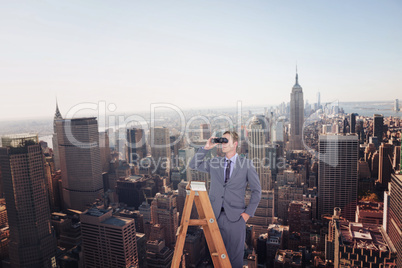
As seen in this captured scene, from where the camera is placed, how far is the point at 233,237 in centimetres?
201

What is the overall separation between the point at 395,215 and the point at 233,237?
1080 cm

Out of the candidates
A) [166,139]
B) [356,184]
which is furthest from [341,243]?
[166,139]

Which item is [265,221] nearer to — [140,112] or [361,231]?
[361,231]

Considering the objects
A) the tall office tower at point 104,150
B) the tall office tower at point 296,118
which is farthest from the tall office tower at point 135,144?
the tall office tower at point 296,118

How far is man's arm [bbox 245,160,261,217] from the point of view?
6.34 ft

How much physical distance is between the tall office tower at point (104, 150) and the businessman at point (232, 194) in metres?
18.7

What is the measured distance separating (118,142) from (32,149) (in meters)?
9.05

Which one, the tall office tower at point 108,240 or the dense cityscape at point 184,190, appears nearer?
the tall office tower at point 108,240

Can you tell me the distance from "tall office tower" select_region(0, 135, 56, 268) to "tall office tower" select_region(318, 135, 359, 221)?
1453 centimetres

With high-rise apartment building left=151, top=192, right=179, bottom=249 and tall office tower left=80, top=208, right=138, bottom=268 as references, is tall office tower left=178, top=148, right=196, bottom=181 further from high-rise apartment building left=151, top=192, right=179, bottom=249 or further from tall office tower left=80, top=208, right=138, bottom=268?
tall office tower left=80, top=208, right=138, bottom=268

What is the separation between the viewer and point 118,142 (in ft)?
68.5

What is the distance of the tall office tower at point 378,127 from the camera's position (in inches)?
602

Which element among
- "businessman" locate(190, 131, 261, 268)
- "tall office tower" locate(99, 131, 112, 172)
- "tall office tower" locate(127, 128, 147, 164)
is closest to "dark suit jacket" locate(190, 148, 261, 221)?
"businessman" locate(190, 131, 261, 268)

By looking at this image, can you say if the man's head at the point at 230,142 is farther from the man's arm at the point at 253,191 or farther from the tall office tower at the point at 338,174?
the tall office tower at the point at 338,174
